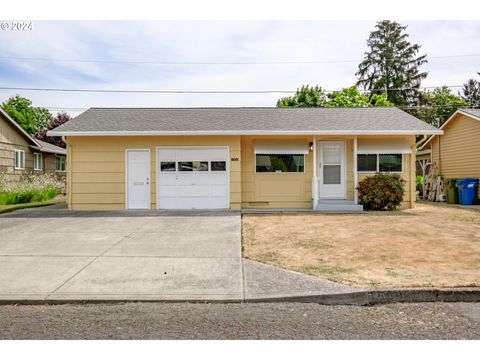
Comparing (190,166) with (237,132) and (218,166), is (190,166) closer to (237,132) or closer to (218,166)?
(218,166)

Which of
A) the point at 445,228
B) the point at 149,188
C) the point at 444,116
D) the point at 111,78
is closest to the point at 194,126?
the point at 149,188

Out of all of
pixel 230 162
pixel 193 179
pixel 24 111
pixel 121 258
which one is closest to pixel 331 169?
pixel 230 162

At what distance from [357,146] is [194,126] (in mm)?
6089

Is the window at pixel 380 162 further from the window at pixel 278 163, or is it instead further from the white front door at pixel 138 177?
the white front door at pixel 138 177

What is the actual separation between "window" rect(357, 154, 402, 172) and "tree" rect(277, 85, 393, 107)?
22.2m

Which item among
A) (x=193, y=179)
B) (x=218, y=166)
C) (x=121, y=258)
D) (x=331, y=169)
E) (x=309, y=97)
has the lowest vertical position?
(x=121, y=258)

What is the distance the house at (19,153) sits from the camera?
69.5 ft

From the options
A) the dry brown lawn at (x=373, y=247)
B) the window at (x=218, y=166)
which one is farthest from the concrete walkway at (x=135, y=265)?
the window at (x=218, y=166)

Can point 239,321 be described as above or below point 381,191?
below

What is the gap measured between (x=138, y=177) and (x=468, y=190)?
45.4 ft

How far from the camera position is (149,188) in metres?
13.8

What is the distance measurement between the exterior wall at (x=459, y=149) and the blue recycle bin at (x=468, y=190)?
571 millimetres

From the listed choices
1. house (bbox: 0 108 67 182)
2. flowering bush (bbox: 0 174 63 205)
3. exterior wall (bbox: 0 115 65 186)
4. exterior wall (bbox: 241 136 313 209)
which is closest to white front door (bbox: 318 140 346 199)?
exterior wall (bbox: 241 136 313 209)

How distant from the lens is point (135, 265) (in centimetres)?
638
